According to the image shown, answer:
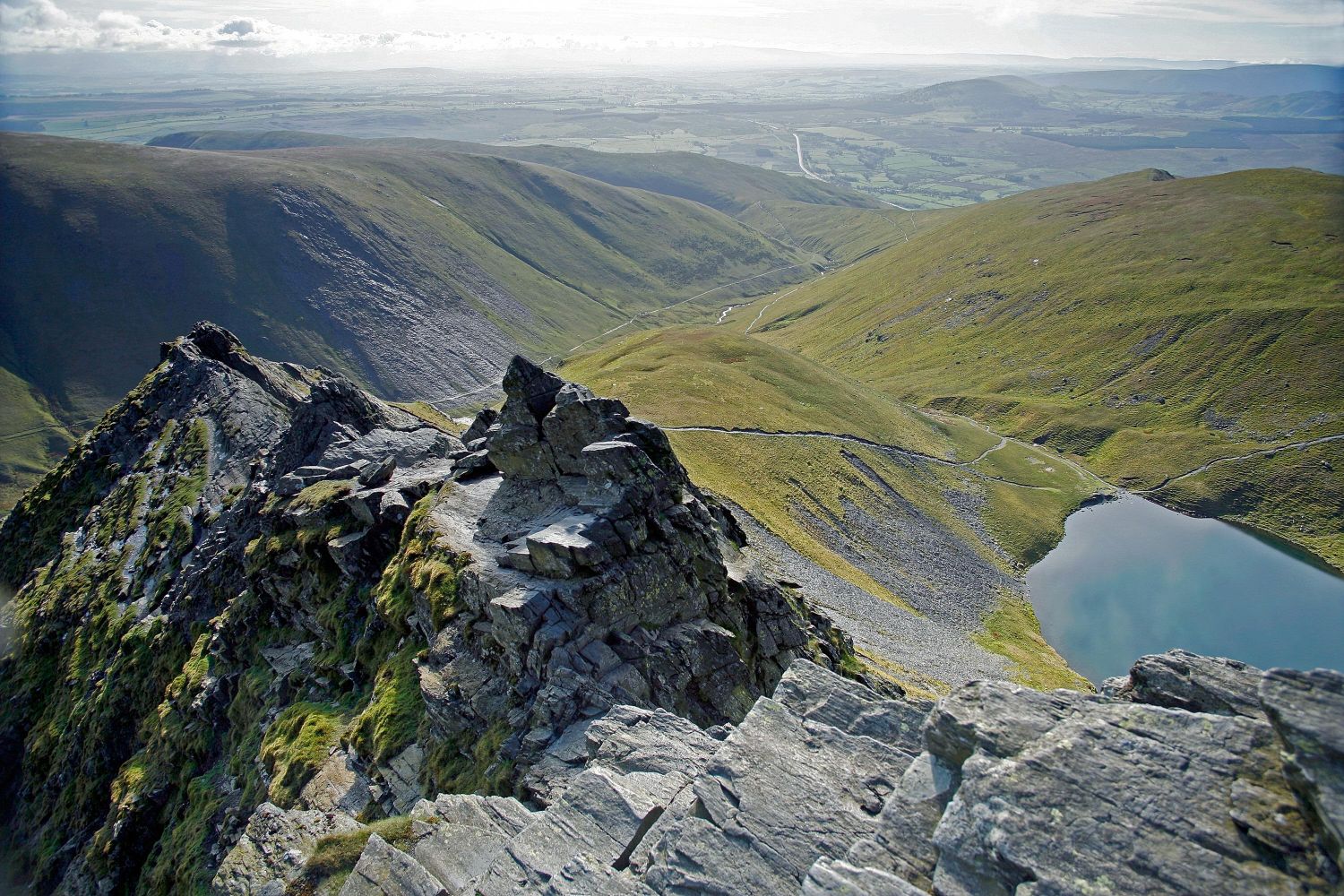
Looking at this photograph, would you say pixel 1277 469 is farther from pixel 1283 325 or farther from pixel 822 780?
pixel 822 780

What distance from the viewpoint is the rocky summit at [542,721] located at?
1573cm

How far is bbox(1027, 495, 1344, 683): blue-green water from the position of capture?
9050cm

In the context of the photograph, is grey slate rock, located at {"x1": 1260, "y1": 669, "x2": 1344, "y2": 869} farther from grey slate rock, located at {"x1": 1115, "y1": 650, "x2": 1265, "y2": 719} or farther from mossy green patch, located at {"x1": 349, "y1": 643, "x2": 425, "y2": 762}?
mossy green patch, located at {"x1": 349, "y1": 643, "x2": 425, "y2": 762}

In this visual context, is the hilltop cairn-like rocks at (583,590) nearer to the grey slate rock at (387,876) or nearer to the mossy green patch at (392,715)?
the mossy green patch at (392,715)

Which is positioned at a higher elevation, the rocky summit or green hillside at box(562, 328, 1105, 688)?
the rocky summit

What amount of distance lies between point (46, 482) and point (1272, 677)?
104634mm

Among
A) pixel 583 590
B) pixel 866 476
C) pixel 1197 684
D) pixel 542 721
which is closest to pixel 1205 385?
pixel 866 476

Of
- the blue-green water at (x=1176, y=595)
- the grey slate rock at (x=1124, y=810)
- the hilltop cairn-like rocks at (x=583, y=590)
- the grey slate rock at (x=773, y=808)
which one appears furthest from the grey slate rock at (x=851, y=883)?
the blue-green water at (x=1176, y=595)

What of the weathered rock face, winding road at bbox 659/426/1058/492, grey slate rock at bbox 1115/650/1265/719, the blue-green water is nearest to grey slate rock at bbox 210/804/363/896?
the weathered rock face

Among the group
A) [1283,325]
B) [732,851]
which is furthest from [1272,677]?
[1283,325]

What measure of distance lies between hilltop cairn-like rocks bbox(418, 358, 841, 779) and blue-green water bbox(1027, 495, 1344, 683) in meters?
68.8

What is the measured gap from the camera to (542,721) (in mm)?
27188

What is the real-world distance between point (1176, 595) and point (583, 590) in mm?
106208

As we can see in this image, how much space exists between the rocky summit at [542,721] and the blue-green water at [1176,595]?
62.9 meters
